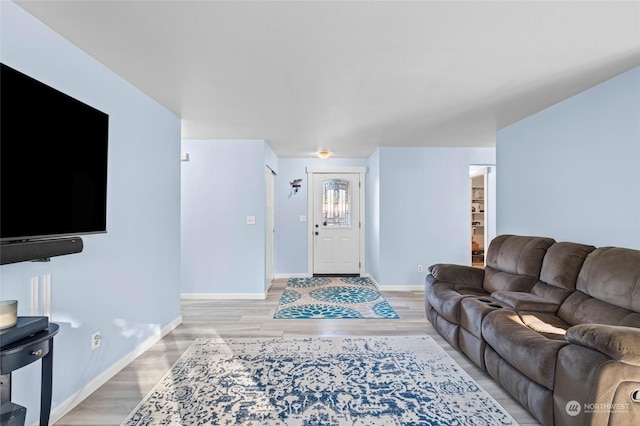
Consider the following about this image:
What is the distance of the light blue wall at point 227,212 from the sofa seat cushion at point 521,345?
3161 millimetres

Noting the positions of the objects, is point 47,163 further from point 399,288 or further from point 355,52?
point 399,288

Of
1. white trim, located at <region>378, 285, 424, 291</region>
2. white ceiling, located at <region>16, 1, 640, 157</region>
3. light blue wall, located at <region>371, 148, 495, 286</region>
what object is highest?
white ceiling, located at <region>16, 1, 640, 157</region>

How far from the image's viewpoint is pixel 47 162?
64.3 inches

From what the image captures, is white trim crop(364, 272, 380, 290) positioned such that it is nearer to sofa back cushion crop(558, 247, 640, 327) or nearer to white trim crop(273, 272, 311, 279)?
white trim crop(273, 272, 311, 279)

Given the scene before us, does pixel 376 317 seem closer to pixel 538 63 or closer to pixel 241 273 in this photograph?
pixel 241 273

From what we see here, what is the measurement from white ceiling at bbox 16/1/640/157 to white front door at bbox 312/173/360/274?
2.76 metres

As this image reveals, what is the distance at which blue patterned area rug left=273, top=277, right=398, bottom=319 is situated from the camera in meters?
3.92

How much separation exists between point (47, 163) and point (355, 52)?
1934 millimetres

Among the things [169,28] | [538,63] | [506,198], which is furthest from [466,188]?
[169,28]

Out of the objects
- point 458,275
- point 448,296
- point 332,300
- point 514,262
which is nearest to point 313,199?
point 332,300

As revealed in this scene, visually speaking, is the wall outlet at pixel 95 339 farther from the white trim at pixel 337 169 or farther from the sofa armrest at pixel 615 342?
the white trim at pixel 337 169

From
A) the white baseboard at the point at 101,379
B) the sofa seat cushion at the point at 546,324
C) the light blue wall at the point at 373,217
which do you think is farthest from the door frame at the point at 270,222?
the sofa seat cushion at the point at 546,324

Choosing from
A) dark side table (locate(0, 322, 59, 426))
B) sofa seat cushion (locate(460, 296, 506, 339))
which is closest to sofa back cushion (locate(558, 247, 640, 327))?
sofa seat cushion (locate(460, 296, 506, 339))

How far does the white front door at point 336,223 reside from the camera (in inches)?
244
